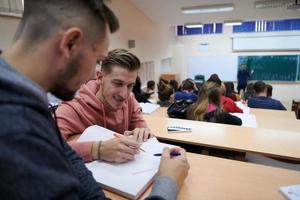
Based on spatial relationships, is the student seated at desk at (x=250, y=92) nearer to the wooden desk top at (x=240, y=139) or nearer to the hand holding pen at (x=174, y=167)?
the wooden desk top at (x=240, y=139)

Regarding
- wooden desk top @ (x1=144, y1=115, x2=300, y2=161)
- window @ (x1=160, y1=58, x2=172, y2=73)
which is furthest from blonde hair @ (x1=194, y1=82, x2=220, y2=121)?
window @ (x1=160, y1=58, x2=172, y2=73)

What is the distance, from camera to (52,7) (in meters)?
0.53

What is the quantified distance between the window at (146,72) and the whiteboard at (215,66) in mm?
2227

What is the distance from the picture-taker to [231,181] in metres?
0.99

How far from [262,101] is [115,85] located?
289 centimetres

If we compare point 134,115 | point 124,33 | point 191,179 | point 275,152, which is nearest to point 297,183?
point 191,179

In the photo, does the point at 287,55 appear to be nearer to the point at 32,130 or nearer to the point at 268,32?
the point at 268,32

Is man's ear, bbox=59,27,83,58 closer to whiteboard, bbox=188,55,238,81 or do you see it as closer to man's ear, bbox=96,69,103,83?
man's ear, bbox=96,69,103,83

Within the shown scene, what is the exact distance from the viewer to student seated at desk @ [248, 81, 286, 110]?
3490mm

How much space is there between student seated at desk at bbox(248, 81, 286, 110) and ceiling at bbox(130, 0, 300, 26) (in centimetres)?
212

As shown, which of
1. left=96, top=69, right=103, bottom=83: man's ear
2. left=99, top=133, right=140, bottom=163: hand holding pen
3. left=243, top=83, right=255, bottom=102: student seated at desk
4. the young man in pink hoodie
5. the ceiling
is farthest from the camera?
the ceiling

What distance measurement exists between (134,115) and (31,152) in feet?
3.96

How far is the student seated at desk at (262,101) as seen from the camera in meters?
3.49

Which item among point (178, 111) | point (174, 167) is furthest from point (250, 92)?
point (174, 167)
